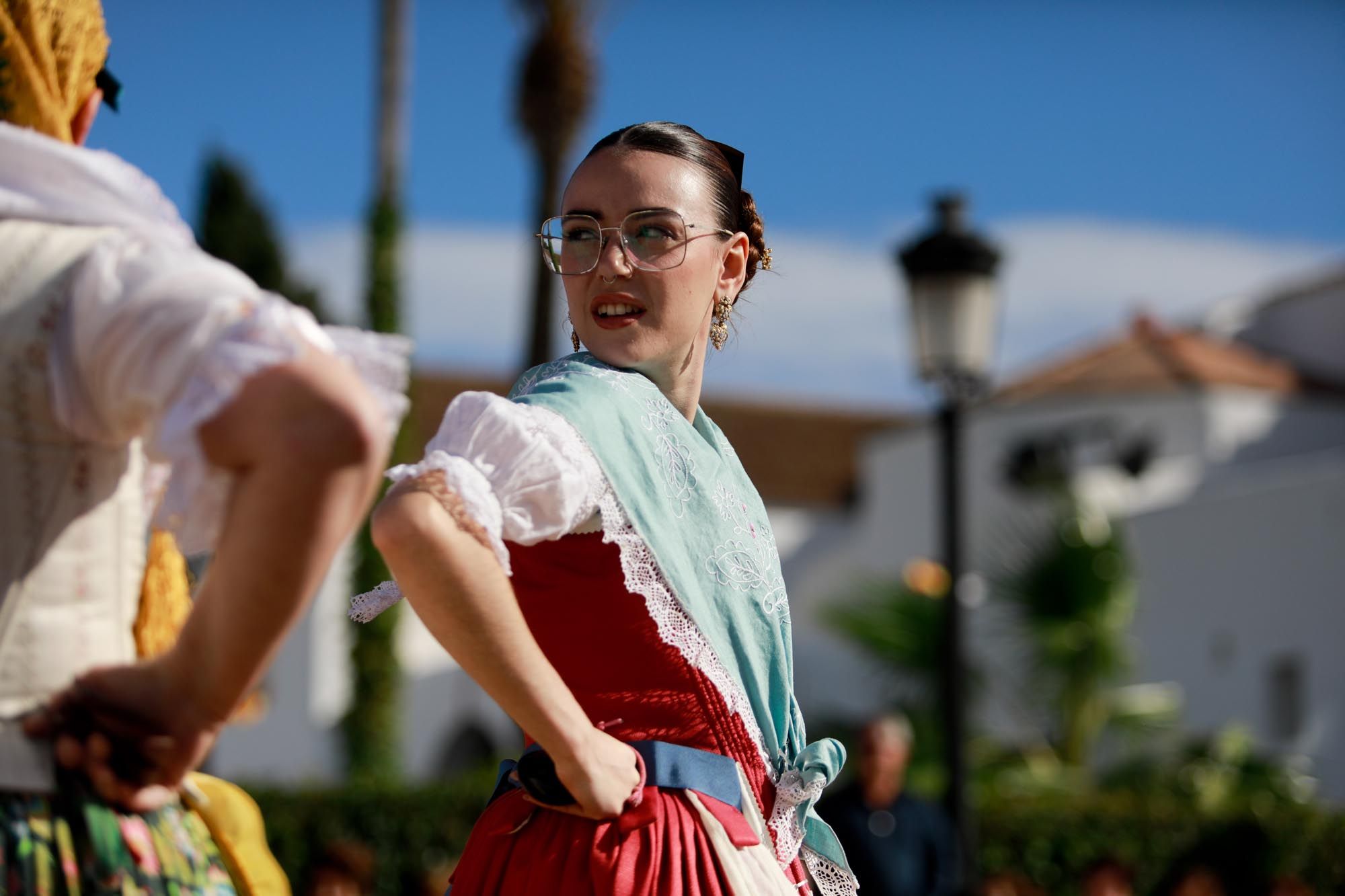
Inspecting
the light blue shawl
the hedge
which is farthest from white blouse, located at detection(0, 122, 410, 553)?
the hedge

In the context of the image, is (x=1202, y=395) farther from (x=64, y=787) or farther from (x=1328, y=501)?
(x=64, y=787)

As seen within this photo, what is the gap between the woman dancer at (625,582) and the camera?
178 cm

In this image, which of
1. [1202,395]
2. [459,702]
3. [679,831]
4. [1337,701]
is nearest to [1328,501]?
[1337,701]

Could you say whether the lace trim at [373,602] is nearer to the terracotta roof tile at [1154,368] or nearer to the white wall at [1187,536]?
the white wall at [1187,536]

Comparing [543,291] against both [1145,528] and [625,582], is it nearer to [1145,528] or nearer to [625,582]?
[1145,528]

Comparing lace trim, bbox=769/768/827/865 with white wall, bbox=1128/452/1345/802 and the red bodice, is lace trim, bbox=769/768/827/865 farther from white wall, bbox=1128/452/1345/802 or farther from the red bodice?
white wall, bbox=1128/452/1345/802

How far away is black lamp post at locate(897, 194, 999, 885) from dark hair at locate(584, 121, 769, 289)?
471 cm

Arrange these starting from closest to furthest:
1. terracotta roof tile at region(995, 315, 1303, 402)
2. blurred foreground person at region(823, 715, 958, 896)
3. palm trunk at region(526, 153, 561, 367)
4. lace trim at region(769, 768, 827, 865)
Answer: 1. lace trim at region(769, 768, 827, 865)
2. blurred foreground person at region(823, 715, 958, 896)
3. palm trunk at region(526, 153, 561, 367)
4. terracotta roof tile at region(995, 315, 1303, 402)

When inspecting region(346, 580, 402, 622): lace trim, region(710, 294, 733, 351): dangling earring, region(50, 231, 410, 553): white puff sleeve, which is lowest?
region(346, 580, 402, 622): lace trim

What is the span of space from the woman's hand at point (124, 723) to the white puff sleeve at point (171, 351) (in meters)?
0.13

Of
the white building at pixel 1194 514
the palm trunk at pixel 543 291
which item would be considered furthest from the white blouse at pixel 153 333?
the palm trunk at pixel 543 291

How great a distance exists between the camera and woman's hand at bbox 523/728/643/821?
72.5 inches

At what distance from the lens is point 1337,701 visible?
17.6 meters

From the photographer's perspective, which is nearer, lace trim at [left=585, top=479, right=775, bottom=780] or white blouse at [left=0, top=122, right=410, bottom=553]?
white blouse at [left=0, top=122, right=410, bottom=553]
